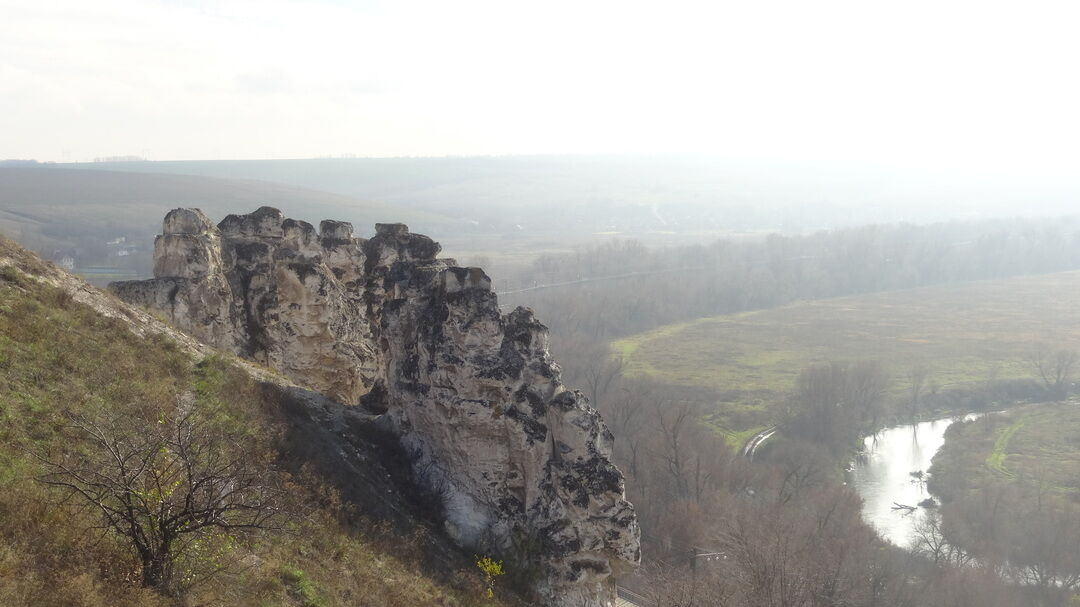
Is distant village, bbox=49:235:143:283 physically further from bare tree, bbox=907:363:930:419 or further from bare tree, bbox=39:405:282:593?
bare tree, bbox=39:405:282:593

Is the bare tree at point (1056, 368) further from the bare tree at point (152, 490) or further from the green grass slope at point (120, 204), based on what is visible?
the green grass slope at point (120, 204)

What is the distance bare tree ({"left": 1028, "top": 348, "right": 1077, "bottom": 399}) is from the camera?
2442 inches

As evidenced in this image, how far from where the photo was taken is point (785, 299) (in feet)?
358

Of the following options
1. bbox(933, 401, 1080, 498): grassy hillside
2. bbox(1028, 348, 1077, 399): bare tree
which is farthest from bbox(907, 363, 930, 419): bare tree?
bbox(1028, 348, 1077, 399): bare tree

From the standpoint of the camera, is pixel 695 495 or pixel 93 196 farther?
pixel 93 196

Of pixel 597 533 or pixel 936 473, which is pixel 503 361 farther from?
pixel 936 473

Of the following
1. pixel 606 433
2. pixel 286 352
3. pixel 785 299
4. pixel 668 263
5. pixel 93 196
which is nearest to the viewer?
pixel 606 433

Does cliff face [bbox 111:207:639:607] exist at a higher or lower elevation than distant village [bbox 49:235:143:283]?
higher

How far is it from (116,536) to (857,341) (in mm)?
79547

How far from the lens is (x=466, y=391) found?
55.2 feet

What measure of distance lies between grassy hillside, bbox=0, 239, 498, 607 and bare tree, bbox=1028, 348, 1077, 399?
207 ft

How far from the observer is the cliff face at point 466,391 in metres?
15.7

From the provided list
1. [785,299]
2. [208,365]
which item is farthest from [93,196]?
[208,365]

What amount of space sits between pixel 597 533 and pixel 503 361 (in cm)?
409
